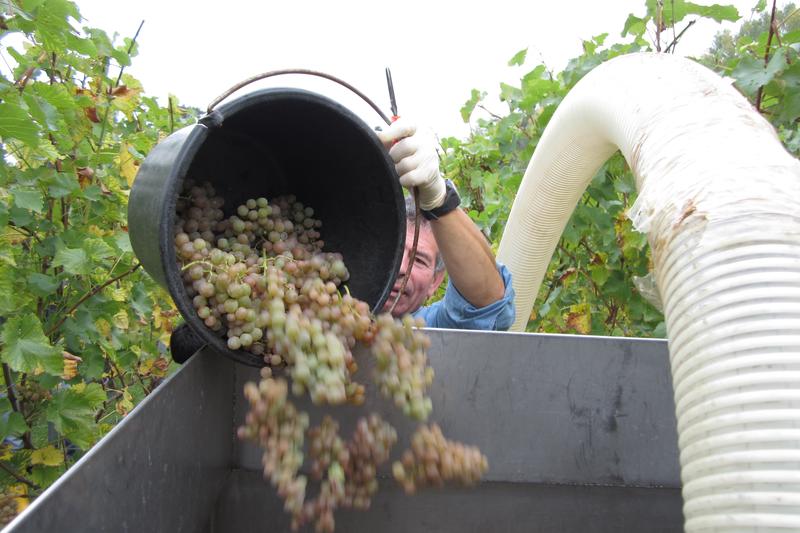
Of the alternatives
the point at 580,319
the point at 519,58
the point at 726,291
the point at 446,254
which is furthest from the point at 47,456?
the point at 519,58

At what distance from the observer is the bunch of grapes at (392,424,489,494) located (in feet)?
3.41

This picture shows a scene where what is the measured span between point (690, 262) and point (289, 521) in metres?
0.97

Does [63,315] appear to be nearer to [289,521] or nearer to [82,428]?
[82,428]

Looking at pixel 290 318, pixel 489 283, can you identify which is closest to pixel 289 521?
pixel 290 318

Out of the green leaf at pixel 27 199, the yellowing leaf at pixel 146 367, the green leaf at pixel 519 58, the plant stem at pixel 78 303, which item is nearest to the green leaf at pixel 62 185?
the green leaf at pixel 27 199

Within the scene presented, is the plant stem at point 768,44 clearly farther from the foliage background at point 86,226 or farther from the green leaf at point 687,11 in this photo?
the green leaf at point 687,11

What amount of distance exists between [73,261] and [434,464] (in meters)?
1.08

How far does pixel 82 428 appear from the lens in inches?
64.9

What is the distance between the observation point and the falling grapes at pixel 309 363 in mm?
1017

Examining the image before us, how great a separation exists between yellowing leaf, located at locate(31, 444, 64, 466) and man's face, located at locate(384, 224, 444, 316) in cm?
97

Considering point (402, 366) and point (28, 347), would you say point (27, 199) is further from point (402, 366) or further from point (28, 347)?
point (402, 366)

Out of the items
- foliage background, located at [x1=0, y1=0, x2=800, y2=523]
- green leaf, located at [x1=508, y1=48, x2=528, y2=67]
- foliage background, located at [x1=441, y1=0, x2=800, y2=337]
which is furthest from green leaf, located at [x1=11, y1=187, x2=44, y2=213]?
green leaf, located at [x1=508, y1=48, x2=528, y2=67]

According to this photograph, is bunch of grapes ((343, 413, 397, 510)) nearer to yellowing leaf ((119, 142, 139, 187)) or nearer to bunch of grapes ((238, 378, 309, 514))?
bunch of grapes ((238, 378, 309, 514))

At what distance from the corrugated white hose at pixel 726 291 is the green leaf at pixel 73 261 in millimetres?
1289
